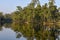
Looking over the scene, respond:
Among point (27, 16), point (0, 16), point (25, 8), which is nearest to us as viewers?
point (27, 16)

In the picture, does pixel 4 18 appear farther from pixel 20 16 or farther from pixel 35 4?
pixel 35 4

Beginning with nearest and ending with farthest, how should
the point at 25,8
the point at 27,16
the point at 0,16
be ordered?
→ the point at 27,16 < the point at 25,8 < the point at 0,16

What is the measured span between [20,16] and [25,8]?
65.4 inches

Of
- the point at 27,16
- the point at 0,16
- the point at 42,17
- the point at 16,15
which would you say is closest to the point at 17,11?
the point at 16,15

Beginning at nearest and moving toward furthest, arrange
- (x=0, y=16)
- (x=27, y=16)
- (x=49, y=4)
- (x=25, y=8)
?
(x=49, y=4) < (x=27, y=16) < (x=25, y=8) < (x=0, y=16)

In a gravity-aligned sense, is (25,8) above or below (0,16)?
below

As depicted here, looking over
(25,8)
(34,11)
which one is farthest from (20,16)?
(34,11)

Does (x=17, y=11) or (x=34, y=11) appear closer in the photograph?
(x=34, y=11)

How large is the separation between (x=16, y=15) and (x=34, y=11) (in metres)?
7.77

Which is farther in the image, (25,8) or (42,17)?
(25,8)

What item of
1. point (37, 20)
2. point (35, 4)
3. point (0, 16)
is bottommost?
point (37, 20)

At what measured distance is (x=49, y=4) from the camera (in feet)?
125

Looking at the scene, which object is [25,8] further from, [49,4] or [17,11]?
[49,4]

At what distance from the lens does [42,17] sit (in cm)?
3912
